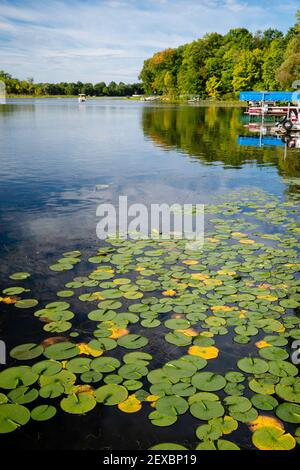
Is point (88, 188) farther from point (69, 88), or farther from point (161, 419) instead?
point (69, 88)

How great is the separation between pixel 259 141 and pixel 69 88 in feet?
583

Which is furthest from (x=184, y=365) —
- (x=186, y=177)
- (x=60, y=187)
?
(x=186, y=177)

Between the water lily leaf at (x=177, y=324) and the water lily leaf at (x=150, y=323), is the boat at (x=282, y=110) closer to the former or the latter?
the water lily leaf at (x=177, y=324)

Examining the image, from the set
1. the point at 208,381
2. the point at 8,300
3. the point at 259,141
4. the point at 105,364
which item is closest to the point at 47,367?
the point at 105,364

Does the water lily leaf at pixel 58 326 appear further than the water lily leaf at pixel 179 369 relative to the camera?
Yes

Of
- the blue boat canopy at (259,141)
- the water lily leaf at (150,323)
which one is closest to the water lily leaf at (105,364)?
the water lily leaf at (150,323)

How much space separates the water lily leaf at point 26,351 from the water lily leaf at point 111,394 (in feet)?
2.74

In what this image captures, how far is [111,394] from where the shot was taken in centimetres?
323

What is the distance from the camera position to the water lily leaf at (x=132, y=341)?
153 inches

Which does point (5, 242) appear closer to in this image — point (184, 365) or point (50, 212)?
point (50, 212)

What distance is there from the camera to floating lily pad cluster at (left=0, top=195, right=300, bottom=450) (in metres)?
3.08

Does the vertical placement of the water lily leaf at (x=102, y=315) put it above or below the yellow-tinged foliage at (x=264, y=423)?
above

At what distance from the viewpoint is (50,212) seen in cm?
853

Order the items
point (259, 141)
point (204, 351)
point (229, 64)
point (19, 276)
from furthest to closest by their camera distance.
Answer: point (229, 64), point (259, 141), point (19, 276), point (204, 351)
